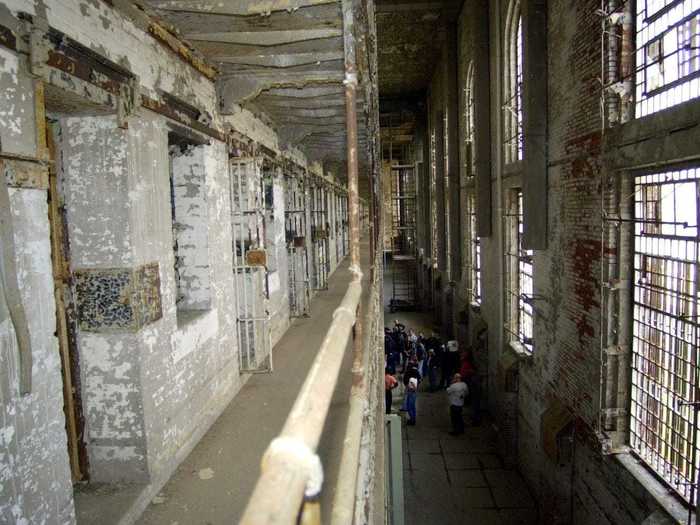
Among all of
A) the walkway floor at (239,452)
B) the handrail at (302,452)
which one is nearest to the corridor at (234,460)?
the walkway floor at (239,452)

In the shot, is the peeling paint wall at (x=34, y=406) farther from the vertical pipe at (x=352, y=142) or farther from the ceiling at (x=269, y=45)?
the ceiling at (x=269, y=45)

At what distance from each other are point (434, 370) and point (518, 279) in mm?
4646

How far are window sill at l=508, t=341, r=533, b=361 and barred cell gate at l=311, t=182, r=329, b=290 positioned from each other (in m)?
5.11

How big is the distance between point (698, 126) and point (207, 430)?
5.81m

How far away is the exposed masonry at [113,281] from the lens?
2861mm

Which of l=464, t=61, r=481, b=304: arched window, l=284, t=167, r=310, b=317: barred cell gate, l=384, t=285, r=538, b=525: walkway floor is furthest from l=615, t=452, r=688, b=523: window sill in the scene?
l=464, t=61, r=481, b=304: arched window

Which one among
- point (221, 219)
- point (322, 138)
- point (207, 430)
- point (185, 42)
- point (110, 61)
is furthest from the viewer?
point (322, 138)

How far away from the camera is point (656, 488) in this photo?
5609mm

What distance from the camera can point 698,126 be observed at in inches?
181

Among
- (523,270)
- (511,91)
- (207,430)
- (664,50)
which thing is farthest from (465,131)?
(207,430)

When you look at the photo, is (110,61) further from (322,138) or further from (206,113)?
(322,138)

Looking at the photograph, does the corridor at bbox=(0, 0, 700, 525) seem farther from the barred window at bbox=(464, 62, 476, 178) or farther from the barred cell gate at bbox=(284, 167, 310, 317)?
the barred window at bbox=(464, 62, 476, 178)

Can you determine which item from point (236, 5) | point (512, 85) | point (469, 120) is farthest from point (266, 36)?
point (469, 120)

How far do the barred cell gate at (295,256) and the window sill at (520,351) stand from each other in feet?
15.0
